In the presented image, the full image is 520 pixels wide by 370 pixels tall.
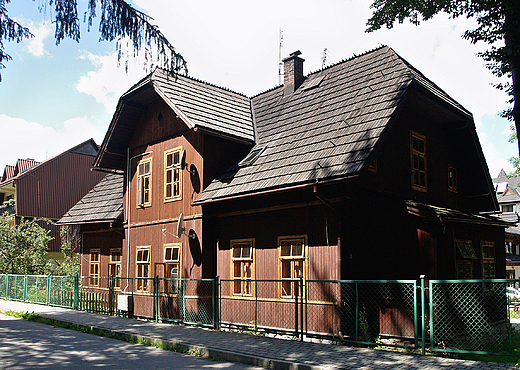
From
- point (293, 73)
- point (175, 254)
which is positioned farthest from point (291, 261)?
point (293, 73)

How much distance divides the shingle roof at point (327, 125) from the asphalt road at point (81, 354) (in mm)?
5026

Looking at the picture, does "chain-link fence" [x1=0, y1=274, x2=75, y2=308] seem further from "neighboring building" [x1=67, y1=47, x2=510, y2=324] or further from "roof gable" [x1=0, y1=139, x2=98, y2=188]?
"roof gable" [x1=0, y1=139, x2=98, y2=188]

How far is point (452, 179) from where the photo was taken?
17594 mm

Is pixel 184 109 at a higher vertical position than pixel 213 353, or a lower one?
higher

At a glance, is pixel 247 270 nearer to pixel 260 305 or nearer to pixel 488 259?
pixel 260 305

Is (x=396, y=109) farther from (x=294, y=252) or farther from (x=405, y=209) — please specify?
(x=294, y=252)

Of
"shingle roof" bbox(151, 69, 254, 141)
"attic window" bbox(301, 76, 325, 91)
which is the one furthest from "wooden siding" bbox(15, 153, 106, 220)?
"attic window" bbox(301, 76, 325, 91)

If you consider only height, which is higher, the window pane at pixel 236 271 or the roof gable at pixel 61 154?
the roof gable at pixel 61 154

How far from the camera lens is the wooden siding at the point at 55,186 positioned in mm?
38281

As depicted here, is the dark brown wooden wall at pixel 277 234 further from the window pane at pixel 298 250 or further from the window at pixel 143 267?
the window at pixel 143 267

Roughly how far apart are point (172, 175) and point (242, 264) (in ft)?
14.3

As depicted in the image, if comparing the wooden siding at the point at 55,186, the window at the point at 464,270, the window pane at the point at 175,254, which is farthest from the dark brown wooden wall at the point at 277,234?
the wooden siding at the point at 55,186

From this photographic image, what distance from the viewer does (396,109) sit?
41.7ft

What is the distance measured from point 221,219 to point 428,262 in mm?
6356
